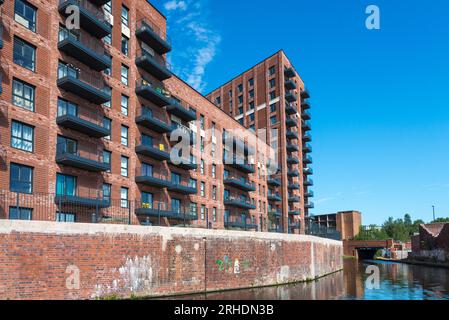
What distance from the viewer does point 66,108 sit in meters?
28.6

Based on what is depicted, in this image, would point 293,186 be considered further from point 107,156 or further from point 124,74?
point 107,156

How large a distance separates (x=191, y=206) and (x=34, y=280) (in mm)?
25505

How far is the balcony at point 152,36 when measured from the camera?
120 ft

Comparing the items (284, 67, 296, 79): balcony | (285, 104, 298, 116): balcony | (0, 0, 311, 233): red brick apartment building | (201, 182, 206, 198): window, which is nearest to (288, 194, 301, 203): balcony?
(285, 104, 298, 116): balcony

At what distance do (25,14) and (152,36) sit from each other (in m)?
12.7

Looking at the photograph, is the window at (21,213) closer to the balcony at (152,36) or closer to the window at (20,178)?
the window at (20,178)

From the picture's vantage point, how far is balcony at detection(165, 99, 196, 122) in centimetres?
3981

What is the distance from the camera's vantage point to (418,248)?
79125 mm

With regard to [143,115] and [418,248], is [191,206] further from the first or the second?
[418,248]

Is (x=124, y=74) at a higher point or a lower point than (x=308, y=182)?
higher

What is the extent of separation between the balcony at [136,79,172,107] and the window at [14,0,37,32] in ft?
34.5

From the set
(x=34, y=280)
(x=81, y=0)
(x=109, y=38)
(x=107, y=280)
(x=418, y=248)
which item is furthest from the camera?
(x=418, y=248)

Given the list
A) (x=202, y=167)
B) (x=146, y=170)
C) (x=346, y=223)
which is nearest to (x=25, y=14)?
(x=146, y=170)
